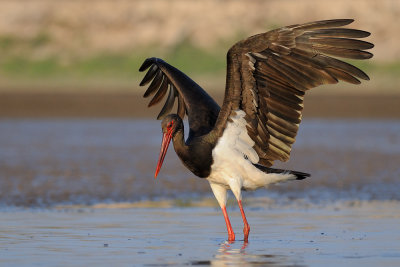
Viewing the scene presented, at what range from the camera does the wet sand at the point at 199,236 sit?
10.6m

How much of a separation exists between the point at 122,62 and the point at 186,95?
73.0 metres

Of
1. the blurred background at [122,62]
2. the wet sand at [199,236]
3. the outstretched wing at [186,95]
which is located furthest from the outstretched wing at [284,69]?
the blurred background at [122,62]

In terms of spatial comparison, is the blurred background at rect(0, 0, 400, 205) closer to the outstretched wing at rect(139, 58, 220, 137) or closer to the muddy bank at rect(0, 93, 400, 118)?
the muddy bank at rect(0, 93, 400, 118)

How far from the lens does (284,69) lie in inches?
472

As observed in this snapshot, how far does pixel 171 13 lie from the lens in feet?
308

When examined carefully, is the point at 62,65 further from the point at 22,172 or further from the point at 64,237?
the point at 64,237

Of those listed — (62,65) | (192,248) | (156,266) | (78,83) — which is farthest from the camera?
(62,65)

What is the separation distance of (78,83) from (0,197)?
206 feet

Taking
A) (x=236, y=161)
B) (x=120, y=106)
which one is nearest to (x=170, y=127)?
(x=236, y=161)

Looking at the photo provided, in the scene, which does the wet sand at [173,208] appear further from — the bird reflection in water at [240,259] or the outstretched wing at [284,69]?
the outstretched wing at [284,69]

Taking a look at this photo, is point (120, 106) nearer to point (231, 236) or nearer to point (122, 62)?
point (122, 62)

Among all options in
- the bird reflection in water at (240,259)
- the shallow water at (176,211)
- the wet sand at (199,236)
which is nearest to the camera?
the bird reflection in water at (240,259)

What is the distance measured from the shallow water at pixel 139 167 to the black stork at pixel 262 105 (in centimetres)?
385

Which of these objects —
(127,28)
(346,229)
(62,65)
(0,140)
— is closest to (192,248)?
(346,229)
